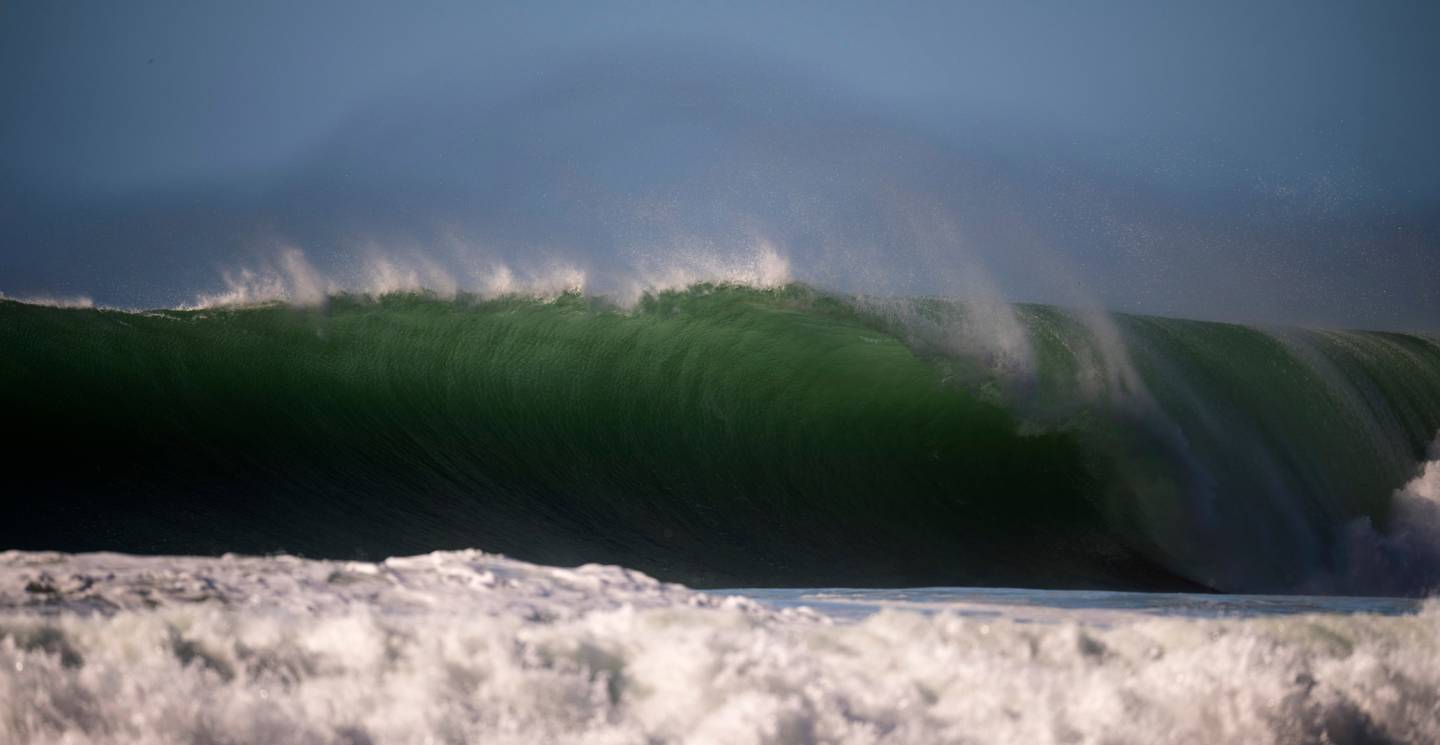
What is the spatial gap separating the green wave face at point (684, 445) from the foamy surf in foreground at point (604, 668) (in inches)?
147

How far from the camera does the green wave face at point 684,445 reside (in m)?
5.57

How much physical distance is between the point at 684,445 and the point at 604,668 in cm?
519

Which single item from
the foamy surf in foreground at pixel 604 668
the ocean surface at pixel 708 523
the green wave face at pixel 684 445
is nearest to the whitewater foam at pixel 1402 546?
the ocean surface at pixel 708 523

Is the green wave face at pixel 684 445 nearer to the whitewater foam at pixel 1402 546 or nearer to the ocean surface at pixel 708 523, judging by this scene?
the ocean surface at pixel 708 523

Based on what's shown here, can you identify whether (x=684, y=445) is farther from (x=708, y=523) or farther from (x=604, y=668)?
(x=604, y=668)

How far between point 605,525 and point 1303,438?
5.54m

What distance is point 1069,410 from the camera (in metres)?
7.06

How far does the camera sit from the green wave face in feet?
18.3

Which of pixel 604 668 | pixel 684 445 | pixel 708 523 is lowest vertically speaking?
pixel 604 668

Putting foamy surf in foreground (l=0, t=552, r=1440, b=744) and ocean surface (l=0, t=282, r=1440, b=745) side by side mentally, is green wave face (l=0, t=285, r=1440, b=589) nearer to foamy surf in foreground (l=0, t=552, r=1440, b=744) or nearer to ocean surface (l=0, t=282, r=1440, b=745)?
ocean surface (l=0, t=282, r=1440, b=745)

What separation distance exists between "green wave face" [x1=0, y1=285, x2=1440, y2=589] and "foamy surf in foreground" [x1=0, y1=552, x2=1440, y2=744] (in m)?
3.74

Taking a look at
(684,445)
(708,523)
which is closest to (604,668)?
(708,523)

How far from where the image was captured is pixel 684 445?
661 centimetres

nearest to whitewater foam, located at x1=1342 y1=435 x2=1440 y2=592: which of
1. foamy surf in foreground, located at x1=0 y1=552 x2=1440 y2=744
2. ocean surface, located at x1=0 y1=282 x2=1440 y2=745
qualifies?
ocean surface, located at x1=0 y1=282 x2=1440 y2=745
